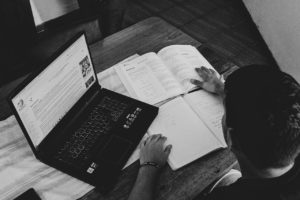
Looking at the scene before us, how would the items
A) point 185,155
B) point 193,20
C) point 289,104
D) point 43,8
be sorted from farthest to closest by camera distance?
point 193,20, point 43,8, point 185,155, point 289,104

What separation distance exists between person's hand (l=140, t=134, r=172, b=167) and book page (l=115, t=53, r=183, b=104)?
0.63 feet

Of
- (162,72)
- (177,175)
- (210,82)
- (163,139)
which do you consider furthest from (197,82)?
(177,175)

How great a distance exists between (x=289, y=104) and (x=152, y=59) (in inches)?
27.5

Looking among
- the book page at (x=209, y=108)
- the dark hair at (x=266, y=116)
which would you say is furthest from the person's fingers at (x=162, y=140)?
the dark hair at (x=266, y=116)

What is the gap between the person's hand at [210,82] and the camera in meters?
1.29

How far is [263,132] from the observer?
83 centimetres

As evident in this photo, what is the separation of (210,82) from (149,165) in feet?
1.47

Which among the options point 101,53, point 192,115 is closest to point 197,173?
point 192,115

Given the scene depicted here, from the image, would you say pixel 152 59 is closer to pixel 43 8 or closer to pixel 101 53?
pixel 101 53

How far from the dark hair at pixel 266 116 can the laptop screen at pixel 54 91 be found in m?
0.52

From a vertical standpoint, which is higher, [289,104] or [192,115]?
[289,104]

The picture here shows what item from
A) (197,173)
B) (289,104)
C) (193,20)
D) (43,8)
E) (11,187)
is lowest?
(193,20)

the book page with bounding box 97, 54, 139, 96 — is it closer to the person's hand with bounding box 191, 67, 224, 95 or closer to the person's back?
the person's hand with bounding box 191, 67, 224, 95

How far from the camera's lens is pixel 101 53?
57.9 inches
